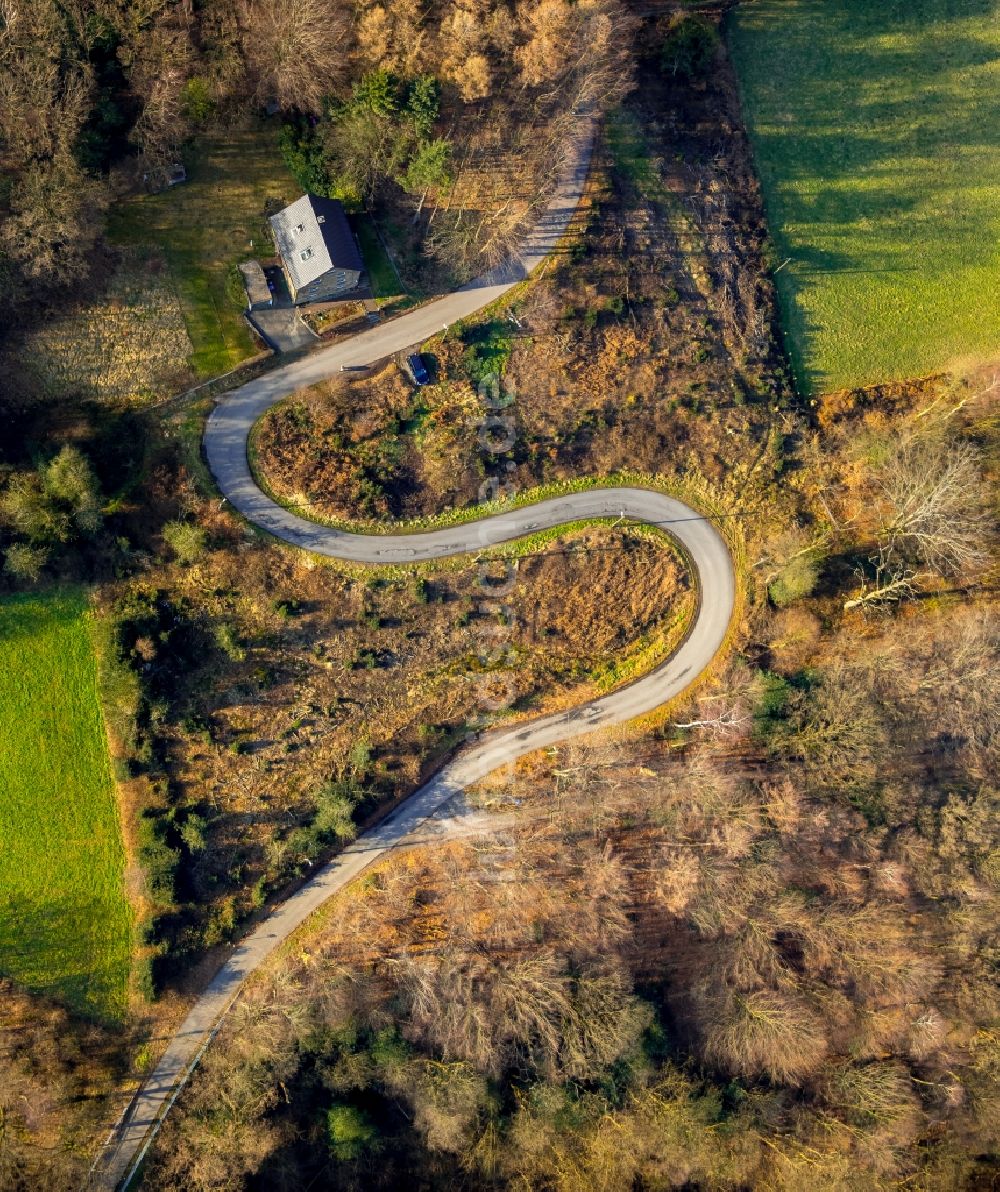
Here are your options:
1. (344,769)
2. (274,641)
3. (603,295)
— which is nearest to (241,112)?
(603,295)

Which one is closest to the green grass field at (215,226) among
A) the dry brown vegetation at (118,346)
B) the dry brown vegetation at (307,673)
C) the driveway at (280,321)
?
the driveway at (280,321)

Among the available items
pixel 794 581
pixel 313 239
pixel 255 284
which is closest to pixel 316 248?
pixel 313 239

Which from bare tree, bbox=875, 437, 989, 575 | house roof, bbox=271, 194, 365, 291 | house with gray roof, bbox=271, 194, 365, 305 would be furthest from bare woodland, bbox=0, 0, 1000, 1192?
house with gray roof, bbox=271, 194, 365, 305

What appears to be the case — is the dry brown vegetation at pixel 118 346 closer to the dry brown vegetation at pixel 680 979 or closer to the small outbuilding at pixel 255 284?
the small outbuilding at pixel 255 284

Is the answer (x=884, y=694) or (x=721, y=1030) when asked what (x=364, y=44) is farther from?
(x=721, y=1030)

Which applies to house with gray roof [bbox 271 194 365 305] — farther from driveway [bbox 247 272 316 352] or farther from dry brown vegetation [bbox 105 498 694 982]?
dry brown vegetation [bbox 105 498 694 982]

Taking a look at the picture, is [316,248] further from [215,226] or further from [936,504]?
[936,504]
